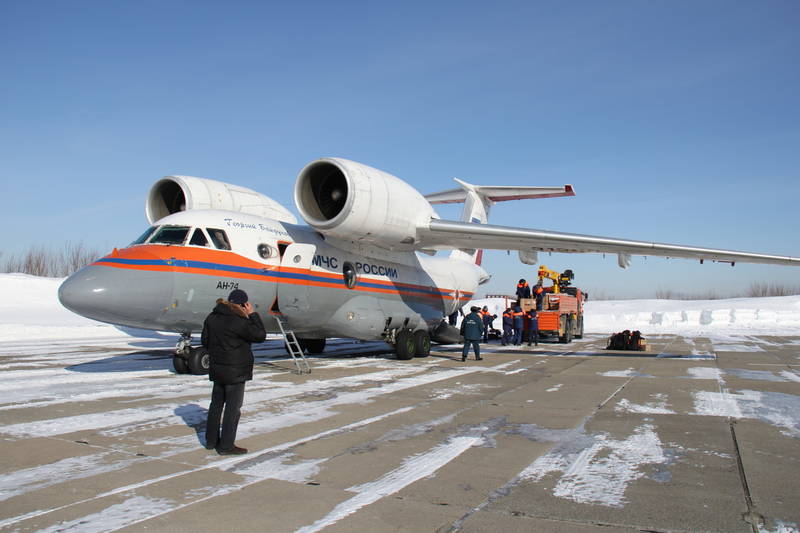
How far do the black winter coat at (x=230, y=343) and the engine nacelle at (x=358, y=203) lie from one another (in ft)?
20.5

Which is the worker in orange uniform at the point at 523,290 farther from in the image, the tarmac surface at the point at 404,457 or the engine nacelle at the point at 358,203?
the tarmac surface at the point at 404,457

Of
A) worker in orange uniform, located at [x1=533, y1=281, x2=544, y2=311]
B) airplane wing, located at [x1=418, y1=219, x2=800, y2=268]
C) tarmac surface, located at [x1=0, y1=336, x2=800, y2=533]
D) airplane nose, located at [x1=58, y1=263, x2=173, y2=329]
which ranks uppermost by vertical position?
airplane wing, located at [x1=418, y1=219, x2=800, y2=268]

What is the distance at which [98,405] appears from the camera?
6.87 meters

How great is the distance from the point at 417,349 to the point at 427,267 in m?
2.69

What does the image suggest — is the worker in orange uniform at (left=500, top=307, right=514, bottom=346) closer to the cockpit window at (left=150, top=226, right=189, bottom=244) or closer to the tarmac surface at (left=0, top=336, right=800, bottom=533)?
the tarmac surface at (left=0, top=336, right=800, bottom=533)

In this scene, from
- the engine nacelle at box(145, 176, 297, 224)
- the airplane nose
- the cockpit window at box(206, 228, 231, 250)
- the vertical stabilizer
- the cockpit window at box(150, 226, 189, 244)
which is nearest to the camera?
the airplane nose

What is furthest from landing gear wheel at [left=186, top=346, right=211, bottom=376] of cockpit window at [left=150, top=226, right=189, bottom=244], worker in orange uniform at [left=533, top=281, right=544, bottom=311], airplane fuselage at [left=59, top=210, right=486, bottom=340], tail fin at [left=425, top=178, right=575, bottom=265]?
worker in orange uniform at [left=533, top=281, right=544, bottom=311]

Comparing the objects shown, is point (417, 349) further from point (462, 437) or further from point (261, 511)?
point (261, 511)

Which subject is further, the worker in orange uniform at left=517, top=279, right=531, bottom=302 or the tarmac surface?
the worker in orange uniform at left=517, top=279, right=531, bottom=302

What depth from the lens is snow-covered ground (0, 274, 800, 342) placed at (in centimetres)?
2230

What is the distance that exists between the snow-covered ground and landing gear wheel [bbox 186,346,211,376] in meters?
12.5

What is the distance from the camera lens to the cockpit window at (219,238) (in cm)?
1023

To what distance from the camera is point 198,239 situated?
10.0 meters

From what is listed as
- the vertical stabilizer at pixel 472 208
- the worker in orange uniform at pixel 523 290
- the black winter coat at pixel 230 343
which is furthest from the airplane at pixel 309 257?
the worker in orange uniform at pixel 523 290
